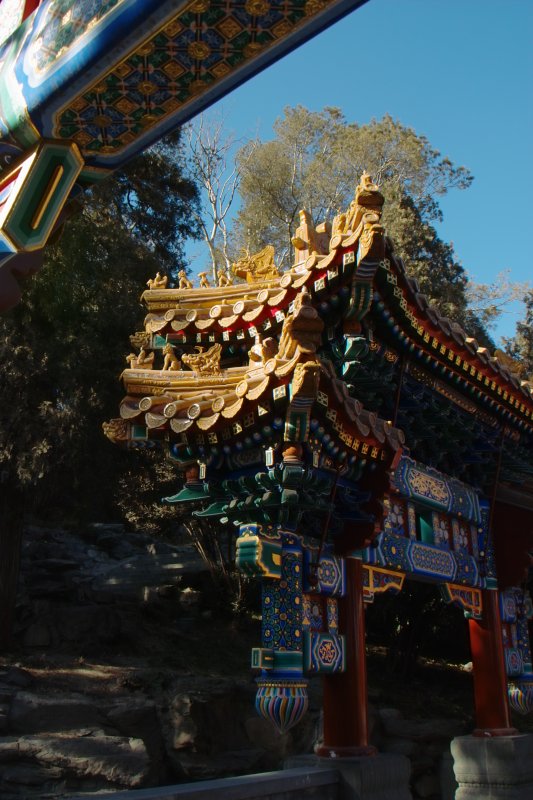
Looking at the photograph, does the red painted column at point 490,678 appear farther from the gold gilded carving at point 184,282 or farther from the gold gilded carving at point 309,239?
the gold gilded carving at point 184,282

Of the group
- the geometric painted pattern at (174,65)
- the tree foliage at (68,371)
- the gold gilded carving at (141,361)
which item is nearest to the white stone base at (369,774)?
the gold gilded carving at (141,361)

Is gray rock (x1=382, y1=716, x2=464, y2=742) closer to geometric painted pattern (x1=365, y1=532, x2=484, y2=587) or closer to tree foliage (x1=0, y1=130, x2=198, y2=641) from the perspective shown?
geometric painted pattern (x1=365, y1=532, x2=484, y2=587)

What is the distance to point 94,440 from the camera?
511 inches

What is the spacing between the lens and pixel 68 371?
12.8m

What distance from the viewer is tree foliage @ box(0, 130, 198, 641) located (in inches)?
496

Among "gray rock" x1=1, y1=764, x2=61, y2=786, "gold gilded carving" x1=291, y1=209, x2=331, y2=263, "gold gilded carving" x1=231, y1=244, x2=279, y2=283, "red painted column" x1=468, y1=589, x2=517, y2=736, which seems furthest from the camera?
"gray rock" x1=1, y1=764, x2=61, y2=786

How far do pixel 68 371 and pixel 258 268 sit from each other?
6.39m

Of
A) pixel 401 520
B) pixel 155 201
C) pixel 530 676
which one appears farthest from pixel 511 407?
pixel 155 201

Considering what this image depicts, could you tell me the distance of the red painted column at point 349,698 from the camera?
6.10m

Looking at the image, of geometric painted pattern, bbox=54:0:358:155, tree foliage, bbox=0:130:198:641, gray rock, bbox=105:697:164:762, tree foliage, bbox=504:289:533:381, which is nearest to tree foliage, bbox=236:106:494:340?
tree foliage, bbox=504:289:533:381

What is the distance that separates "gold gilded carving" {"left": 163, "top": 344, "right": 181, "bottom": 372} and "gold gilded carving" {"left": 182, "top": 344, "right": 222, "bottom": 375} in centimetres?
20

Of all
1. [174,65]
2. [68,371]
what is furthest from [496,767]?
[68,371]

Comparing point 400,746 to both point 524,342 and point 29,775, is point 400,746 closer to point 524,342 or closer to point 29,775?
point 29,775

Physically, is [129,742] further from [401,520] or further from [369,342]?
[369,342]
